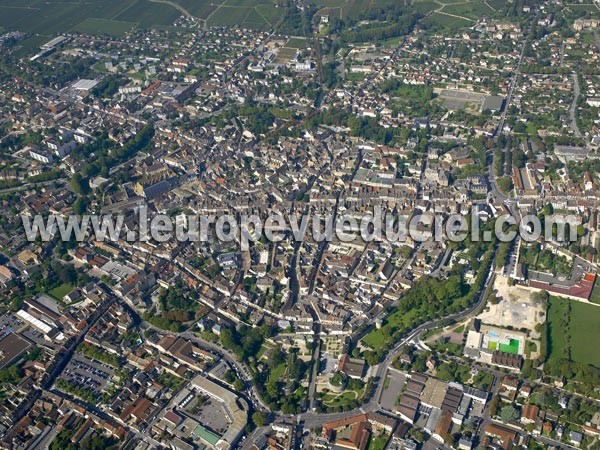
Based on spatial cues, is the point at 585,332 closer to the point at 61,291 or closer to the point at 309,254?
the point at 309,254

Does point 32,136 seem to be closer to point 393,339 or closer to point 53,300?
point 53,300

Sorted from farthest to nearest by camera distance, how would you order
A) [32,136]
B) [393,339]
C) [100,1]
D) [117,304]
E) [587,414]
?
[100,1], [32,136], [117,304], [393,339], [587,414]

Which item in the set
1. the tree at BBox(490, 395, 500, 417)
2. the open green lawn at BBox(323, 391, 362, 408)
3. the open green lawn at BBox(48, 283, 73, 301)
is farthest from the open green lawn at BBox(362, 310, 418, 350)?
the open green lawn at BBox(48, 283, 73, 301)

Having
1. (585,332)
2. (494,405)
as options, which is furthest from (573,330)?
(494,405)

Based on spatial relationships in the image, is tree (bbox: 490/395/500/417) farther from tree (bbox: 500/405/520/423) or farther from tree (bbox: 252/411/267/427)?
tree (bbox: 252/411/267/427)

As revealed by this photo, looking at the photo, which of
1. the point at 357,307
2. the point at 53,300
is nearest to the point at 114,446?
the point at 53,300

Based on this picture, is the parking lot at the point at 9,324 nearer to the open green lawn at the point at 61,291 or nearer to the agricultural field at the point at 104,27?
the open green lawn at the point at 61,291
